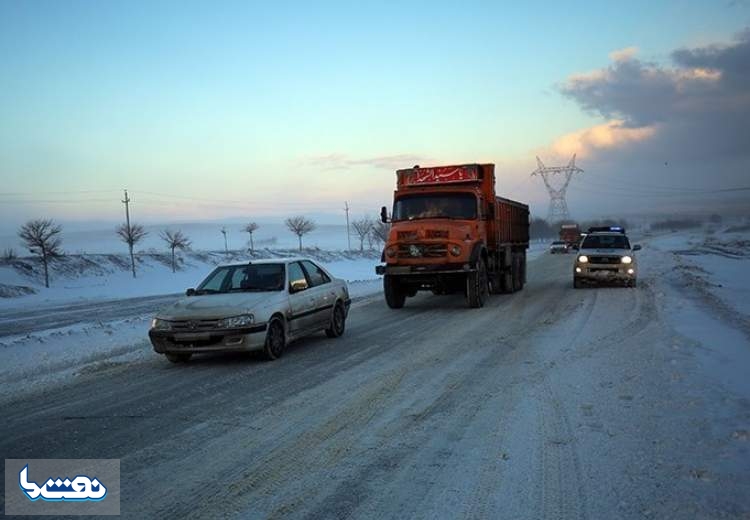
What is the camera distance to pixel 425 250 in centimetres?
1495

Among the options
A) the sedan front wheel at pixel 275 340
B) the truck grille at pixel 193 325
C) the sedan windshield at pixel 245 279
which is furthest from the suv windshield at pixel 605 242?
the truck grille at pixel 193 325

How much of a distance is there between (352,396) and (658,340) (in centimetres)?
556

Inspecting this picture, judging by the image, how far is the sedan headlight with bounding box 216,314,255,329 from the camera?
8.62 m

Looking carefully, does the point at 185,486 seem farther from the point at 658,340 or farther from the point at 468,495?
the point at 658,340

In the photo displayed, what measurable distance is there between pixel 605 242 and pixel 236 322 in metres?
15.7

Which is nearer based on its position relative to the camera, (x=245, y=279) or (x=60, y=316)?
(x=245, y=279)

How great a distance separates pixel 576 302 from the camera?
15844 millimetres

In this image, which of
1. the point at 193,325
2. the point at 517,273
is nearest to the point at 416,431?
the point at 193,325

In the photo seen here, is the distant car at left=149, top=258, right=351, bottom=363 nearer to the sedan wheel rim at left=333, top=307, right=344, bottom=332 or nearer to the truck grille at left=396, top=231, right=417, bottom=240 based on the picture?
the sedan wheel rim at left=333, top=307, right=344, bottom=332

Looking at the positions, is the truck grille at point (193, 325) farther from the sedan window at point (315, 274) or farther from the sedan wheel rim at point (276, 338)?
the sedan window at point (315, 274)

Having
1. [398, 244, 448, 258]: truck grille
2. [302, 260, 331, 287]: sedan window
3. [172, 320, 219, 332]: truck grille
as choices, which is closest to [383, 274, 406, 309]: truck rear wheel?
[398, 244, 448, 258]: truck grille

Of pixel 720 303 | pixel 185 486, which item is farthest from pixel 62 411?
pixel 720 303

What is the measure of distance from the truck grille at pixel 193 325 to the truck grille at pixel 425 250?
723 centimetres
